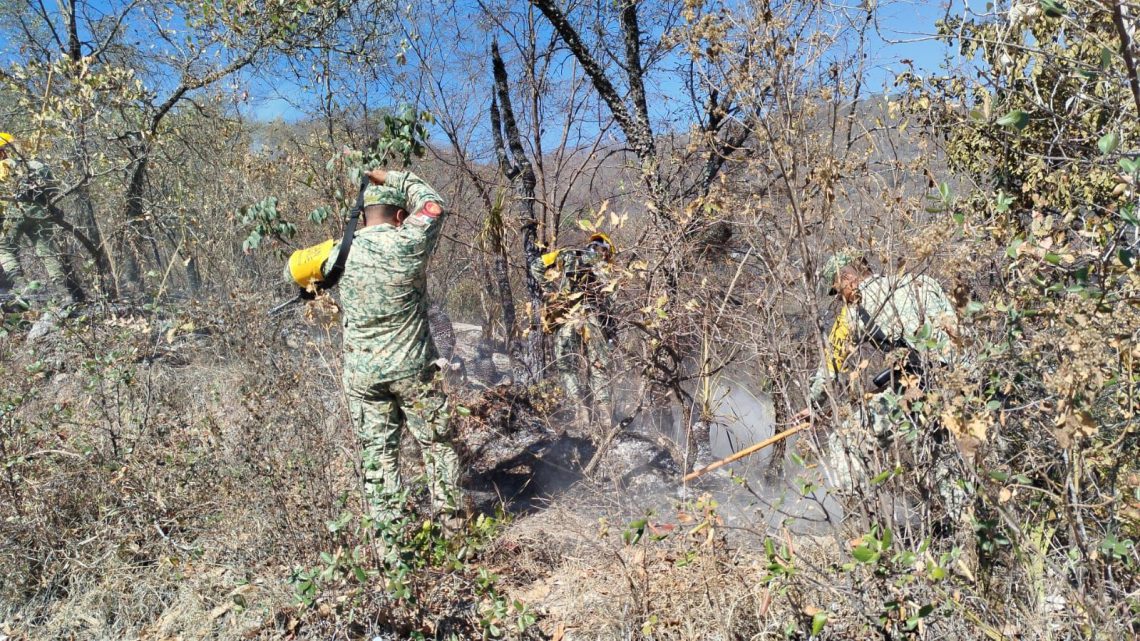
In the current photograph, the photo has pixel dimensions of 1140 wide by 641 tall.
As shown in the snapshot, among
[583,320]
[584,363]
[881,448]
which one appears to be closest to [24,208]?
[584,363]

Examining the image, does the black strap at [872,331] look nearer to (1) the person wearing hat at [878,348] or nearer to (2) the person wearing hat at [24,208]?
(1) the person wearing hat at [878,348]

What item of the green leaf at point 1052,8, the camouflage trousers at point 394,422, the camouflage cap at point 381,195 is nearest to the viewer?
the green leaf at point 1052,8

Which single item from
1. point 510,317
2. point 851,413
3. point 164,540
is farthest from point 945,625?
point 510,317

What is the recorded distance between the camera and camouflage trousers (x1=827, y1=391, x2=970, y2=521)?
2574 millimetres

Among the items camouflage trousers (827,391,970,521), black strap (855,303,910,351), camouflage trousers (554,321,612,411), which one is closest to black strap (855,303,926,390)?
black strap (855,303,910,351)

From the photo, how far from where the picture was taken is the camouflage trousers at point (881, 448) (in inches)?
101

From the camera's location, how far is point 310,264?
157 inches

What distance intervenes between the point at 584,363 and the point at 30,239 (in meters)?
4.82

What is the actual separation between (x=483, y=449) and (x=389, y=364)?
5.59 feet

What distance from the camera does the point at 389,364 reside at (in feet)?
12.8

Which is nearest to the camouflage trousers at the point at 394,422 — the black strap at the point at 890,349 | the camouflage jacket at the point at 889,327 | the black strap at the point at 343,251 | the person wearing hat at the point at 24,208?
the black strap at the point at 343,251

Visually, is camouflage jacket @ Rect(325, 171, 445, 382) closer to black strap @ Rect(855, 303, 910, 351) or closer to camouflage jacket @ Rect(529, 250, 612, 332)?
camouflage jacket @ Rect(529, 250, 612, 332)

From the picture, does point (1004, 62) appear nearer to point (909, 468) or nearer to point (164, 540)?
point (909, 468)

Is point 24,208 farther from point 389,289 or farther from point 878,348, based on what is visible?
point 878,348
